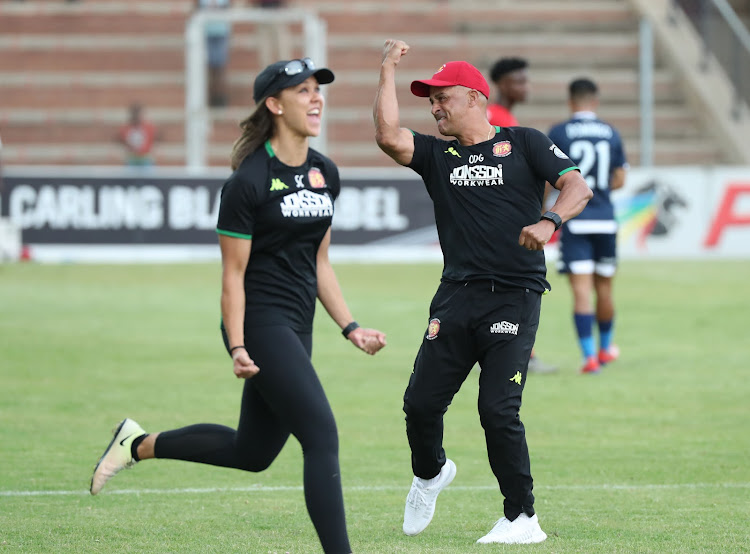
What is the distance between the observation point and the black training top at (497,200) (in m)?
6.20

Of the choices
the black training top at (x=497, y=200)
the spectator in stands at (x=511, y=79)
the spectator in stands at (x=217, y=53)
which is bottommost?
the spectator in stands at (x=217, y=53)

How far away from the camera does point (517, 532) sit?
612 centimetres

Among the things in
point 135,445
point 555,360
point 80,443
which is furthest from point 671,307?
point 135,445

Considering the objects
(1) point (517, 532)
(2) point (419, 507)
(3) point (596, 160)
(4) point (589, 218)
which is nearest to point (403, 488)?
(2) point (419, 507)

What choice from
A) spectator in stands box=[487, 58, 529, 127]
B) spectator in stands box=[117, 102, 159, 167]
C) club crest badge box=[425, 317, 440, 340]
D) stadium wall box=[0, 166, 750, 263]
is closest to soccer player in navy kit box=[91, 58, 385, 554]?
club crest badge box=[425, 317, 440, 340]

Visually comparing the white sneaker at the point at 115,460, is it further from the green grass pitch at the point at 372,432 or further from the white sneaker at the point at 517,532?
the white sneaker at the point at 517,532

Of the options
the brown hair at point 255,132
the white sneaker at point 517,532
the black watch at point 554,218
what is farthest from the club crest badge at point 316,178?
the white sneaker at point 517,532

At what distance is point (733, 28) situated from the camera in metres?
27.2

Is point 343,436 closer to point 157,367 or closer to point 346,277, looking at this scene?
point 157,367

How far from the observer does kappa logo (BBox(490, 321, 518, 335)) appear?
6.15m

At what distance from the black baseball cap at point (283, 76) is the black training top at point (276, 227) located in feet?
0.81

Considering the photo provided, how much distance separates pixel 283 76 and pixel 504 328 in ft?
Result: 4.95

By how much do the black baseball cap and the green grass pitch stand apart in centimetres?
205

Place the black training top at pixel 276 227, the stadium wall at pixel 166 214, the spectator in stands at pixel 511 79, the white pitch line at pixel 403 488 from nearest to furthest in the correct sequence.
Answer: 1. the black training top at pixel 276 227
2. the white pitch line at pixel 403 488
3. the spectator in stands at pixel 511 79
4. the stadium wall at pixel 166 214
